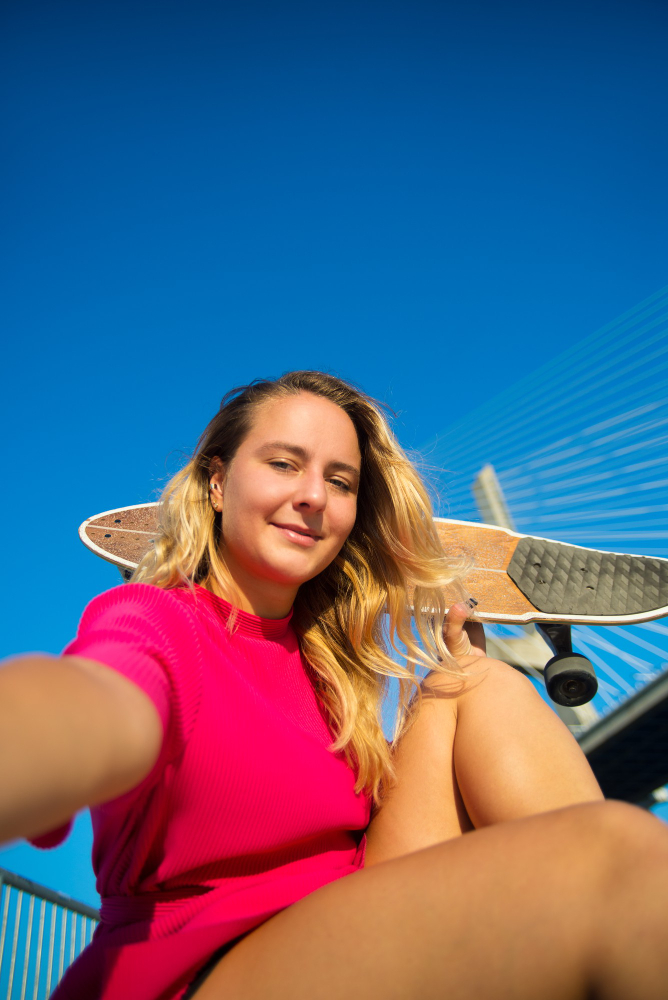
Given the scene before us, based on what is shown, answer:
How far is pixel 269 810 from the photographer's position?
108 cm

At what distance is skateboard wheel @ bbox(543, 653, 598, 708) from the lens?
3039 mm

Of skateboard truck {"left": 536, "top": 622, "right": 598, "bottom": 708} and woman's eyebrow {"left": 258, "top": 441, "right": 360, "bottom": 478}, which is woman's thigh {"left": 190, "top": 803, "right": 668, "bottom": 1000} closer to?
woman's eyebrow {"left": 258, "top": 441, "right": 360, "bottom": 478}

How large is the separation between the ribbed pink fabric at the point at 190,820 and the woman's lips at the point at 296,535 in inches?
12.0

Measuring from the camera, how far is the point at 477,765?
1.25 metres

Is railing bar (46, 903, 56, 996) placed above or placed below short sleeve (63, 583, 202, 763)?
below

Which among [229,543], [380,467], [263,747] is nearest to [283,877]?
[263,747]

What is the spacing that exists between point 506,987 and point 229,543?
1026 millimetres

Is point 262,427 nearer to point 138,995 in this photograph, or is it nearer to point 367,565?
point 367,565

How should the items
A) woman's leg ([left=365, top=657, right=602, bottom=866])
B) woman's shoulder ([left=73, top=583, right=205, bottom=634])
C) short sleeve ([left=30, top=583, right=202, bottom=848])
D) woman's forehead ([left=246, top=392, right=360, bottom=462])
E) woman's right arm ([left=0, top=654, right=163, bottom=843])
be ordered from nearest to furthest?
woman's right arm ([left=0, top=654, right=163, bottom=843])
short sleeve ([left=30, top=583, right=202, bottom=848])
woman's shoulder ([left=73, top=583, right=205, bottom=634])
woman's leg ([left=365, top=657, right=602, bottom=866])
woman's forehead ([left=246, top=392, right=360, bottom=462])

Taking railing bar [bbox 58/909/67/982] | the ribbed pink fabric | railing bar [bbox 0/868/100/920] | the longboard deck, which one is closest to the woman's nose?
the ribbed pink fabric

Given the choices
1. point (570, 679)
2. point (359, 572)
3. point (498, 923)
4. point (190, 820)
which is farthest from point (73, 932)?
point (498, 923)

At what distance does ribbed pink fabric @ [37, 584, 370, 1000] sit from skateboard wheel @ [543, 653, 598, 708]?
214cm

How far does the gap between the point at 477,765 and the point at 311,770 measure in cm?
34

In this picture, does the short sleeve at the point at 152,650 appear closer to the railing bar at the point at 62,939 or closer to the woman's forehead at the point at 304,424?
the woman's forehead at the point at 304,424
